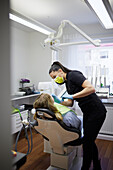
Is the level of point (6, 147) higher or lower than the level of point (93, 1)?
lower

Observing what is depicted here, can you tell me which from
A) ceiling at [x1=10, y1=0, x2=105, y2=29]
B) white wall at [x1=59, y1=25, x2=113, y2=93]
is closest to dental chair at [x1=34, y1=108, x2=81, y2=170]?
ceiling at [x1=10, y1=0, x2=105, y2=29]

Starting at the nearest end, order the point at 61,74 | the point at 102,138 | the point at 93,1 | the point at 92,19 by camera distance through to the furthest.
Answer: the point at 93,1 < the point at 61,74 < the point at 102,138 < the point at 92,19

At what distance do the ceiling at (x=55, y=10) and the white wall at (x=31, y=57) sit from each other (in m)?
0.76

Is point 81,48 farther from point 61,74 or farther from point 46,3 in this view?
point 61,74

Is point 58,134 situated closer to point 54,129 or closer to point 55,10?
point 54,129

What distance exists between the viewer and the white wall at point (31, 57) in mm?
3970

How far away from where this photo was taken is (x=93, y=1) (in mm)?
1474

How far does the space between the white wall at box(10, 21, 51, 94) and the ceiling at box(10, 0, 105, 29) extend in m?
0.76

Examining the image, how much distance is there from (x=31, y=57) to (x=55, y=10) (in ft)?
5.48

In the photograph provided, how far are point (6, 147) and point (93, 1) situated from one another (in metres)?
1.53

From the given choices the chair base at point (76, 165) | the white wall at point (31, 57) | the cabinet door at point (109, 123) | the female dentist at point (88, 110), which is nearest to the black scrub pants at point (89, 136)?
the female dentist at point (88, 110)

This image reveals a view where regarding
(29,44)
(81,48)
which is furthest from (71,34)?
(29,44)

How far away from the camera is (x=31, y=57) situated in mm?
4379

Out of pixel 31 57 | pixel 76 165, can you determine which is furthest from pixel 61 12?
pixel 76 165
